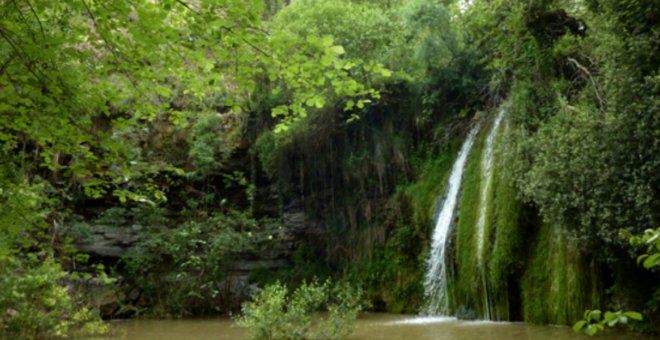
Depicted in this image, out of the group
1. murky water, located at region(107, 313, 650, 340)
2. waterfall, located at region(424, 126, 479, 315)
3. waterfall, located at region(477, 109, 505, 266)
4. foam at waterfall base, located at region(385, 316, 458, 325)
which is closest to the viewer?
murky water, located at region(107, 313, 650, 340)

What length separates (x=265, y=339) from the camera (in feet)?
28.7

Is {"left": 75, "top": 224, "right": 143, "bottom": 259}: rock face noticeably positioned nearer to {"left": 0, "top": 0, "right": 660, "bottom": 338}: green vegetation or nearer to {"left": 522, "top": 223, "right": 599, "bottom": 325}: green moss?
{"left": 0, "top": 0, "right": 660, "bottom": 338}: green vegetation

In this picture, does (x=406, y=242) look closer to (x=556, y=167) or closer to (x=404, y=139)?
(x=404, y=139)

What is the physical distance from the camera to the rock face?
16.2 metres

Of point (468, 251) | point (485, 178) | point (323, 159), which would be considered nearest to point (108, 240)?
point (323, 159)

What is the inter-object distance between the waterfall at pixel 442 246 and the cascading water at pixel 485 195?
38.9 inches

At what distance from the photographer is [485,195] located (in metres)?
11.4

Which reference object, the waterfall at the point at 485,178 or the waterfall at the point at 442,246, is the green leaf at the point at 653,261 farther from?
the waterfall at the point at 442,246

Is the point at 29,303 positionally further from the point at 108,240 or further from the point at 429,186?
the point at 429,186

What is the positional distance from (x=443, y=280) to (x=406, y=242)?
256 cm

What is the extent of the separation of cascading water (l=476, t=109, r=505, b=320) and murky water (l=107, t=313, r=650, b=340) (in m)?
0.70

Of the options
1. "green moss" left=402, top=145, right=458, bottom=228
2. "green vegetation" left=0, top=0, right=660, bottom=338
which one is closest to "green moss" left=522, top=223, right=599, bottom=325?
"green vegetation" left=0, top=0, right=660, bottom=338

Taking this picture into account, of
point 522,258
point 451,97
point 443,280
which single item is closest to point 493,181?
point 522,258

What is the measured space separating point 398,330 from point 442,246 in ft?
10.5
